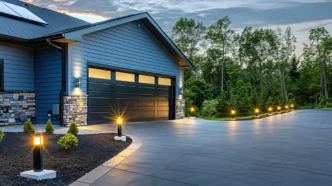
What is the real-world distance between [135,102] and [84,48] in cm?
407

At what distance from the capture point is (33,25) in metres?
12.1

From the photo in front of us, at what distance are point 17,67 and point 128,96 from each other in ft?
16.4

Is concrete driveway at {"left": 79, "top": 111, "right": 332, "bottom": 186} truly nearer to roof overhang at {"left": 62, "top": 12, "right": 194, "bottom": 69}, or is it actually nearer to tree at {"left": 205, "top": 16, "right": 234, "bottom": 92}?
roof overhang at {"left": 62, "top": 12, "right": 194, "bottom": 69}

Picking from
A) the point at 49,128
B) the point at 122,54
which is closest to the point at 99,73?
the point at 122,54

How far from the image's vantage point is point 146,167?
15.6 feet

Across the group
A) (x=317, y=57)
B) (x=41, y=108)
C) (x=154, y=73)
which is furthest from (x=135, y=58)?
(x=317, y=57)

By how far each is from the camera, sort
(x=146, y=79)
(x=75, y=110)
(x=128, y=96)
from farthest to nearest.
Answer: (x=146, y=79) → (x=128, y=96) → (x=75, y=110)

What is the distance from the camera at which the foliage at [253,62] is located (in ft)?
117

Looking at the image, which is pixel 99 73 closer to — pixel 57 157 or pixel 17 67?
pixel 17 67

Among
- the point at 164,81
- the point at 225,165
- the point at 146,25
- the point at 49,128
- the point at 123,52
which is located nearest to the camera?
the point at 225,165

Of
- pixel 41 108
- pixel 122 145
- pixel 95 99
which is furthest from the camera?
pixel 95 99

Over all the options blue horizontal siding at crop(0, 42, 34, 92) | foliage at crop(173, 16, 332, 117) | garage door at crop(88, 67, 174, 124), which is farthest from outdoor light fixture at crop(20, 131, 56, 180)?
foliage at crop(173, 16, 332, 117)

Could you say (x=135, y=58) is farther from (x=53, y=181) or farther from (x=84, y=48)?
(x=53, y=181)

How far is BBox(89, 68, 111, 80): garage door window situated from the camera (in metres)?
12.0
